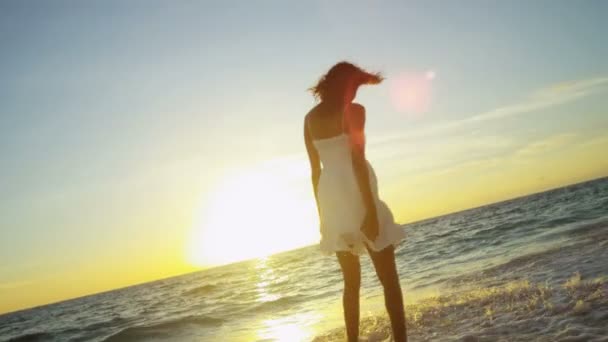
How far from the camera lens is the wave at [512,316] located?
454cm

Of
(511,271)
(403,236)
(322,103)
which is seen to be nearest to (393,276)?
(403,236)

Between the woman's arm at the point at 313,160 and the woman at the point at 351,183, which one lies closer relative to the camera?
the woman at the point at 351,183

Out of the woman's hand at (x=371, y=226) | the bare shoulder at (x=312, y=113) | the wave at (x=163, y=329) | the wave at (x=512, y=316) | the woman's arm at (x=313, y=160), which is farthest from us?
the wave at (x=163, y=329)

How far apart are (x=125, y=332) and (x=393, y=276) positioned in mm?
15443

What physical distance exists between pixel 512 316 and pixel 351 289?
9.21 feet

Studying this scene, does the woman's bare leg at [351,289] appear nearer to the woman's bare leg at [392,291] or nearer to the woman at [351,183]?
the woman at [351,183]

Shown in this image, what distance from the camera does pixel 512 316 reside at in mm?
5484

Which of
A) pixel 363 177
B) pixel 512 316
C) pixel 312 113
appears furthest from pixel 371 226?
pixel 512 316

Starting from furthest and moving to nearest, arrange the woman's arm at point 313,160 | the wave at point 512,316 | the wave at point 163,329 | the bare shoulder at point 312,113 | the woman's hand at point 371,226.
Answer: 1. the wave at point 163,329
2. the wave at point 512,316
3. the woman's arm at point 313,160
4. the bare shoulder at point 312,113
5. the woman's hand at point 371,226

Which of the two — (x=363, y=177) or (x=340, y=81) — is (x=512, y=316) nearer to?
(x=363, y=177)

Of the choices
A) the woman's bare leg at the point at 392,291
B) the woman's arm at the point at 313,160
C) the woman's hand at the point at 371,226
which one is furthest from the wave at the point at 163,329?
the woman's hand at the point at 371,226

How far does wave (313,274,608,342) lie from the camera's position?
14.9ft

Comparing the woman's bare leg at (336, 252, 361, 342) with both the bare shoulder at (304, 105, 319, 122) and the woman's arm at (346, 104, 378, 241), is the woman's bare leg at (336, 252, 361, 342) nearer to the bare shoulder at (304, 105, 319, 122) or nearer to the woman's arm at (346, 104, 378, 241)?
the woman's arm at (346, 104, 378, 241)

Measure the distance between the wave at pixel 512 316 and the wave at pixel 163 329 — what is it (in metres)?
7.65
